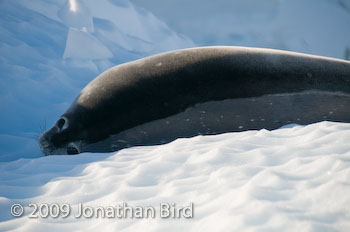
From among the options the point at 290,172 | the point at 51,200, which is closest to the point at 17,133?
the point at 51,200

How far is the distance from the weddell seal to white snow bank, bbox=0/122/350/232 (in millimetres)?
366

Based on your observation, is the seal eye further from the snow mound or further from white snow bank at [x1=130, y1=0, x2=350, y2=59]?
white snow bank at [x1=130, y1=0, x2=350, y2=59]

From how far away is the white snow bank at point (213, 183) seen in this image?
3.78 feet

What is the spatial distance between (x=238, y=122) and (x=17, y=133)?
287 cm

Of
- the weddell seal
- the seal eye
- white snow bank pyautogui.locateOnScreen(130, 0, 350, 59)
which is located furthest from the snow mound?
white snow bank pyautogui.locateOnScreen(130, 0, 350, 59)

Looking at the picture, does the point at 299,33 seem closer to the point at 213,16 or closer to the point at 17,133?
the point at 213,16

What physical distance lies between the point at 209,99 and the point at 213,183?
1.27m

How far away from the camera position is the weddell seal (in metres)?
2.66

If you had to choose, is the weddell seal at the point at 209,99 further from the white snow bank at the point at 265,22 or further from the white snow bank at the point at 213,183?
the white snow bank at the point at 265,22

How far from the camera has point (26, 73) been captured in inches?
209

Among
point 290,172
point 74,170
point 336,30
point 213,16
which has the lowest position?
point 290,172

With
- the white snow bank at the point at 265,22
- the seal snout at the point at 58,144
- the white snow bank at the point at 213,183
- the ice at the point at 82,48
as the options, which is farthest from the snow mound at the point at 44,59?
the white snow bank at the point at 265,22

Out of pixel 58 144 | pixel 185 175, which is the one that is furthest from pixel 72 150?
pixel 185 175

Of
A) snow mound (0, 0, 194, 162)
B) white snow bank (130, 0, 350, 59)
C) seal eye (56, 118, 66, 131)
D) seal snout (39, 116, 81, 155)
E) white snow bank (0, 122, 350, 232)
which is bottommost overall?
white snow bank (0, 122, 350, 232)
